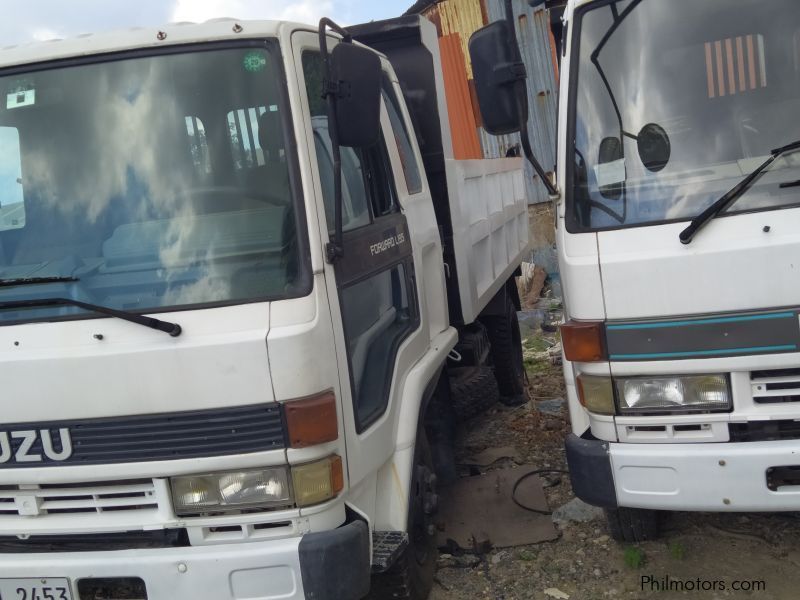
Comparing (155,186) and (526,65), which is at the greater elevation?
(526,65)

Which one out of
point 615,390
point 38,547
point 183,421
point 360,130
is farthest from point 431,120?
point 38,547

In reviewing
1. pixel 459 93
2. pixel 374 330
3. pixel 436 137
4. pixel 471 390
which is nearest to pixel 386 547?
pixel 374 330

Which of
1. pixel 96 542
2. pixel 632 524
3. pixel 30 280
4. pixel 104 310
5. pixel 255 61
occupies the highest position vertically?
pixel 255 61

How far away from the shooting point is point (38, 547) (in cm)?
272

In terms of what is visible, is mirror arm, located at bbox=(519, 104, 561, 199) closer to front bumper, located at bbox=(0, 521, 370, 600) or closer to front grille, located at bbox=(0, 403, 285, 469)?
front grille, located at bbox=(0, 403, 285, 469)

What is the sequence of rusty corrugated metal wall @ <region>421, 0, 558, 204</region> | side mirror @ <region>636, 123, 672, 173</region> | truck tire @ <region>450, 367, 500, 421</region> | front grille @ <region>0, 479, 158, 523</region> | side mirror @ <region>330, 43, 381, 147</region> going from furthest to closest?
rusty corrugated metal wall @ <region>421, 0, 558, 204</region> → truck tire @ <region>450, 367, 500, 421</region> → side mirror @ <region>636, 123, 672, 173</region> → side mirror @ <region>330, 43, 381, 147</region> → front grille @ <region>0, 479, 158, 523</region>

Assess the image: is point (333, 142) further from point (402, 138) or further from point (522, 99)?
point (402, 138)

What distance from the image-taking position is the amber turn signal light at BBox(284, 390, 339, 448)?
247cm

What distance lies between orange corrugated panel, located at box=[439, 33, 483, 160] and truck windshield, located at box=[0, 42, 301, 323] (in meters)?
7.46

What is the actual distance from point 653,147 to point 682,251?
50 centimetres

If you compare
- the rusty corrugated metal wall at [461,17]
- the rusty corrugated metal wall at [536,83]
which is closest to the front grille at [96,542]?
the rusty corrugated metal wall at [536,83]

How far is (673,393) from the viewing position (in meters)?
2.90

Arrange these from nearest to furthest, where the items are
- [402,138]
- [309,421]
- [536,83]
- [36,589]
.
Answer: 1. [309,421]
2. [36,589]
3. [402,138]
4. [536,83]

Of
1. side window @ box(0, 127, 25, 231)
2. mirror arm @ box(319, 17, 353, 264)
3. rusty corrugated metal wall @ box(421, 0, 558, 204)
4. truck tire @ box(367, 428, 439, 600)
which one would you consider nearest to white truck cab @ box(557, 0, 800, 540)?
truck tire @ box(367, 428, 439, 600)
